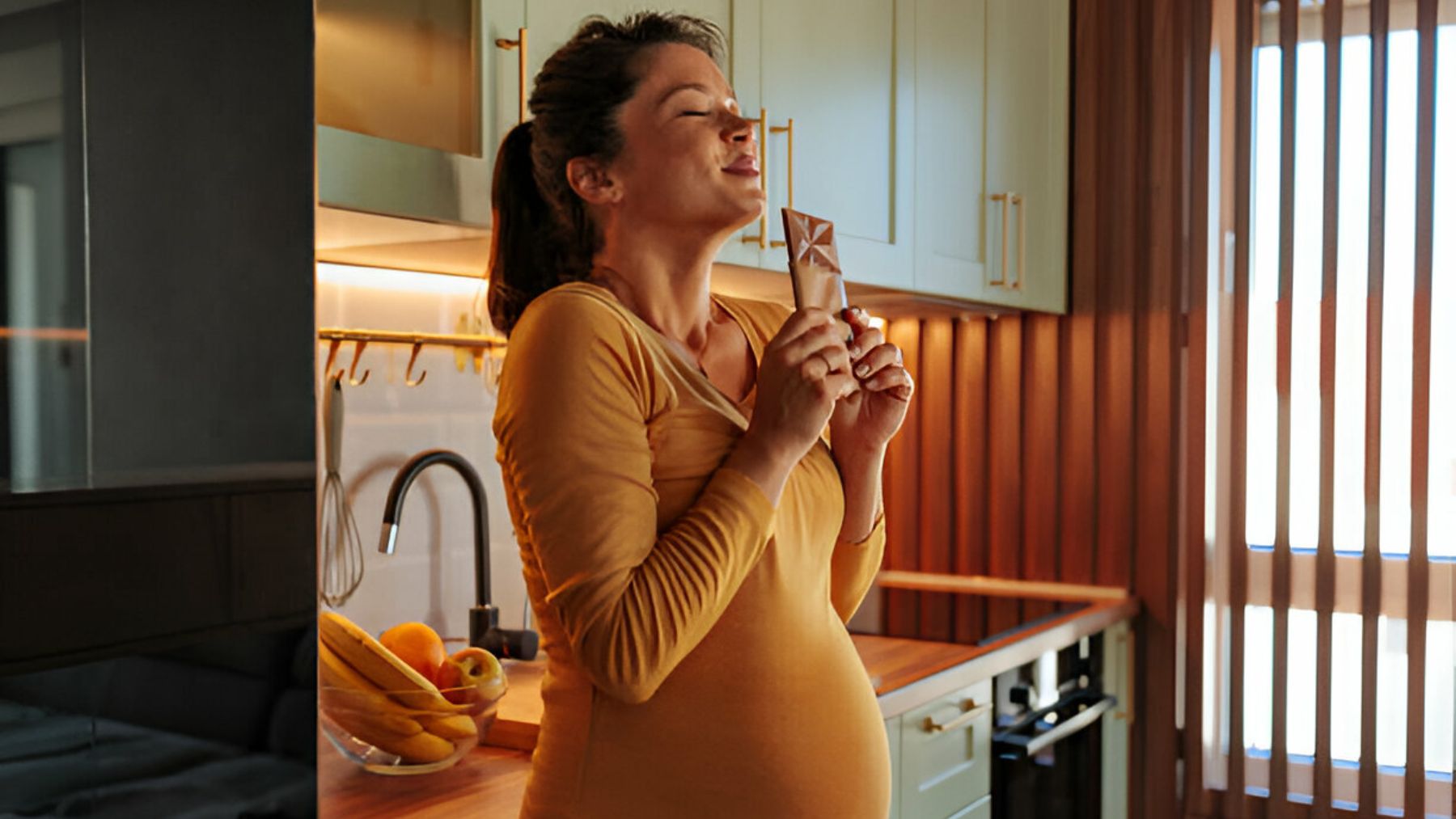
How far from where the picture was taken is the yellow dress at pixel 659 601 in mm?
901

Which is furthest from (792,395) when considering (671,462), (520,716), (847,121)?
(847,121)

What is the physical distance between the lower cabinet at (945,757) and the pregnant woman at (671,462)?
60 cm

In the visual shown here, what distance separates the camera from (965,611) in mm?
2271

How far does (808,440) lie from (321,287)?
0.89m

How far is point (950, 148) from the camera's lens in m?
2.20

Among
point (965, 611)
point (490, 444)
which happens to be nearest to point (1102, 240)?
point (965, 611)

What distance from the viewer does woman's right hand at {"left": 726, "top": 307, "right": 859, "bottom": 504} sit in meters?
0.96

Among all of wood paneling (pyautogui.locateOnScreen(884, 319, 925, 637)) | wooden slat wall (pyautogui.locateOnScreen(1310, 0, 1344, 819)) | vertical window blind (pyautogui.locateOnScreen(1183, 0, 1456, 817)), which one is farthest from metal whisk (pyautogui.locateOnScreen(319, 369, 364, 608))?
wooden slat wall (pyautogui.locateOnScreen(1310, 0, 1344, 819))

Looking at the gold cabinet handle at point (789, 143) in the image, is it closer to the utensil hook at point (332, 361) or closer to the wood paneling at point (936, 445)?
the utensil hook at point (332, 361)

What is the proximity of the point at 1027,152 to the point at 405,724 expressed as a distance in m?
1.71

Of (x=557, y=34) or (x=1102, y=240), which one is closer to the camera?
(x=557, y=34)

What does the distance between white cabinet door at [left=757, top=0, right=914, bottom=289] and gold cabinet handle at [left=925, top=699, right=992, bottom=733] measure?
64 cm

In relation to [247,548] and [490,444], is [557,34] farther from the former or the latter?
[247,548]

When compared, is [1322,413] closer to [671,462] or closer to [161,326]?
[671,462]
